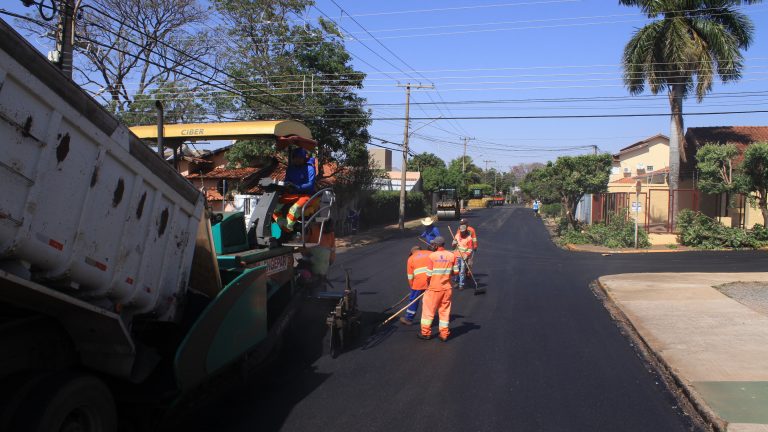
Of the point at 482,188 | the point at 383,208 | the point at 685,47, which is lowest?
the point at 383,208

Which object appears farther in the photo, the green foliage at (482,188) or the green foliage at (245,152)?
the green foliage at (482,188)

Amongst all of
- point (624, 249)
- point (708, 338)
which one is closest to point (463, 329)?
point (708, 338)

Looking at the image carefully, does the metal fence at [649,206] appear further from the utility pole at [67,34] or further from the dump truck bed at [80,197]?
the dump truck bed at [80,197]

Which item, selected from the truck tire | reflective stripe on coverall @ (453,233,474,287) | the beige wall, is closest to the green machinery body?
the truck tire

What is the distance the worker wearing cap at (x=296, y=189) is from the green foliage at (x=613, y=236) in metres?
18.8

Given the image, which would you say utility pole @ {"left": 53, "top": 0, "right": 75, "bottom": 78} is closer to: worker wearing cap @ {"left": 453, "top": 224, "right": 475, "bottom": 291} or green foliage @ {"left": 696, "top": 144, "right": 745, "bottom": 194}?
worker wearing cap @ {"left": 453, "top": 224, "right": 475, "bottom": 291}

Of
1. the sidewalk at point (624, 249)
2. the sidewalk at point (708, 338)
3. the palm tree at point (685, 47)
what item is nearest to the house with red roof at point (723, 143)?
the palm tree at point (685, 47)

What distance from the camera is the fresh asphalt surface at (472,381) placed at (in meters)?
4.98

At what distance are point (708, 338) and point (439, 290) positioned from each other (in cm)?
364

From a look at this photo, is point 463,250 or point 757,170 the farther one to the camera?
point 757,170

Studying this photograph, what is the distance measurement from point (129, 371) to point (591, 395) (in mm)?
4141

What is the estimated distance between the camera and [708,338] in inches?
308

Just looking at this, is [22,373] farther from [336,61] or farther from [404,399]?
[336,61]

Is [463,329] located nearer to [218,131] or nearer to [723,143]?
[218,131]
